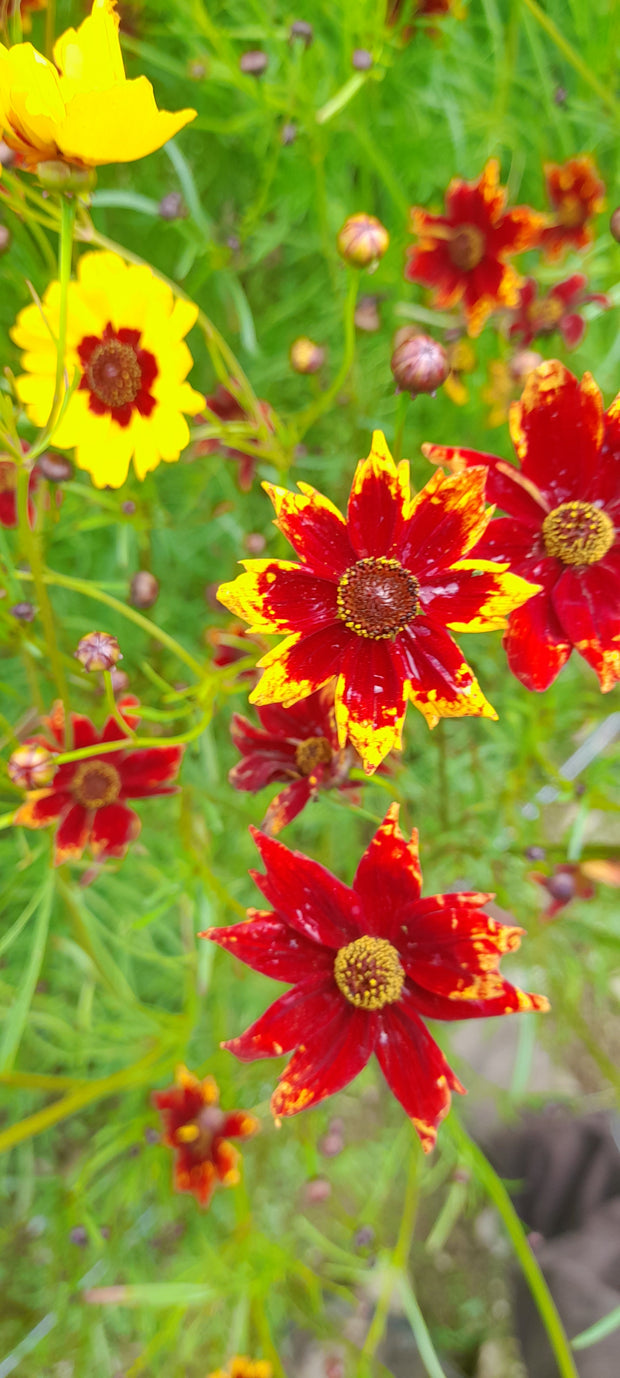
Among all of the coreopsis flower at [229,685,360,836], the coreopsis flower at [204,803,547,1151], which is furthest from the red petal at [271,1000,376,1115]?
the coreopsis flower at [229,685,360,836]

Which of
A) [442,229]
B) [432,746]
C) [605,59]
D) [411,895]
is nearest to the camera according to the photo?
[411,895]

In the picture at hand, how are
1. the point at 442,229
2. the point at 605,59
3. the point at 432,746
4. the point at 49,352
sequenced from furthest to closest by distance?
the point at 432,746 → the point at 605,59 → the point at 442,229 → the point at 49,352

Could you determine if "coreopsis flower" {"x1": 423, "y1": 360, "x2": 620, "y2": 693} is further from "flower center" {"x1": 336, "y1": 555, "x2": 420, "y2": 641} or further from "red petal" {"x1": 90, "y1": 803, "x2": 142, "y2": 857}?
"red petal" {"x1": 90, "y1": 803, "x2": 142, "y2": 857}

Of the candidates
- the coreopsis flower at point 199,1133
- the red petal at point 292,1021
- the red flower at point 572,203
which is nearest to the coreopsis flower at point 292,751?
the red petal at point 292,1021

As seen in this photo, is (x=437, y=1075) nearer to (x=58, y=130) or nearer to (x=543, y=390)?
(x=543, y=390)

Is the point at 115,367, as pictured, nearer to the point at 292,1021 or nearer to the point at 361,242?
the point at 361,242

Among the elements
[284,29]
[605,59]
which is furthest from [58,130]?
[605,59]
